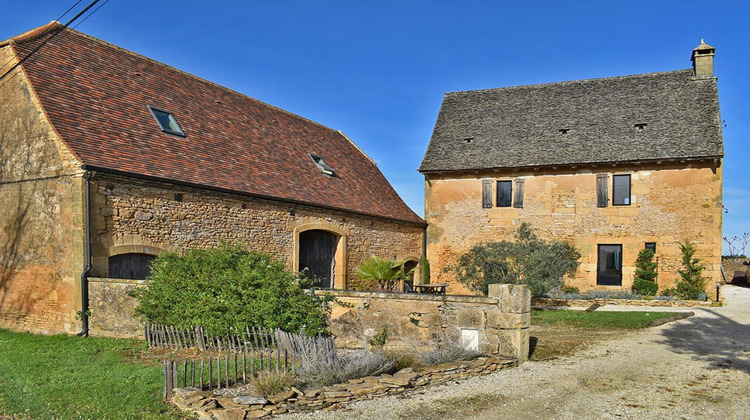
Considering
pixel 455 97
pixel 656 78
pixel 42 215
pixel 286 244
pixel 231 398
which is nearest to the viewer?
pixel 231 398

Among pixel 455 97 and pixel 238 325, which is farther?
Answer: pixel 455 97

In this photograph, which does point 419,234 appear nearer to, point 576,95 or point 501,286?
point 576,95

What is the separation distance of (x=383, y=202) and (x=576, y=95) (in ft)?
32.7

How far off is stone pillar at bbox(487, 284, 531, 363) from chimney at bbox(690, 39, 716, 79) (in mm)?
17910

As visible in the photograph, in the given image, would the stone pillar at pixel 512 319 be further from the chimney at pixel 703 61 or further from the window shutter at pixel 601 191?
the chimney at pixel 703 61

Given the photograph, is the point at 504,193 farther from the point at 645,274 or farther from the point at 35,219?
the point at 35,219

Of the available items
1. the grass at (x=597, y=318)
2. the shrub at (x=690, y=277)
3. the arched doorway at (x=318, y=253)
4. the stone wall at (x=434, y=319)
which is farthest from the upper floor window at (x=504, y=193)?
the stone wall at (x=434, y=319)

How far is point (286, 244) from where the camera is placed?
1580cm

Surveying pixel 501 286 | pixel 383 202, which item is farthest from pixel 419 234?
pixel 501 286

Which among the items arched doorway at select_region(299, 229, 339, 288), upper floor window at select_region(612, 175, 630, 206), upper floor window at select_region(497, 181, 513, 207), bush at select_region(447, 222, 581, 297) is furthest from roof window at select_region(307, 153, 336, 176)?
upper floor window at select_region(612, 175, 630, 206)

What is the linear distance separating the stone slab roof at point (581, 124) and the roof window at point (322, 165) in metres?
5.03

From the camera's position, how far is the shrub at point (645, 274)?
1947cm

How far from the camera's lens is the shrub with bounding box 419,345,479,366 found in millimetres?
8273

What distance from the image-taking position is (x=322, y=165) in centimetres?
1964
